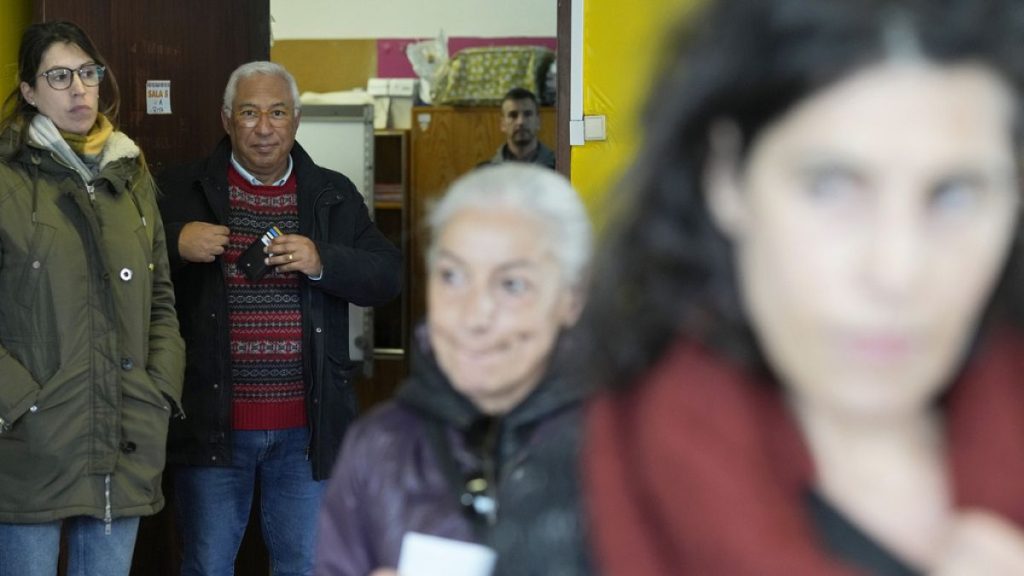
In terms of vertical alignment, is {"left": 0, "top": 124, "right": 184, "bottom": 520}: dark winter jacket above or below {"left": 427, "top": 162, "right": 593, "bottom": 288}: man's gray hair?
below

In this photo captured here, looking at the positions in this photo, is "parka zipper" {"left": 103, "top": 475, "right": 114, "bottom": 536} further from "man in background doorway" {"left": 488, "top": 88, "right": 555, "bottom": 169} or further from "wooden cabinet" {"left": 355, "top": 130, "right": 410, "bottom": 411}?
"wooden cabinet" {"left": 355, "top": 130, "right": 410, "bottom": 411}

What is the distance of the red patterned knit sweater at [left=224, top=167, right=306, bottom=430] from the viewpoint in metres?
3.33

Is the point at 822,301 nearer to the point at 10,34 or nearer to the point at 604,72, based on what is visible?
the point at 604,72

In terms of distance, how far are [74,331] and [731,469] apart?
244cm

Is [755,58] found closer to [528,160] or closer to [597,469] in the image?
[597,469]

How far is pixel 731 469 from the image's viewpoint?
0.75m

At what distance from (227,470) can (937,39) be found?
290 centimetres

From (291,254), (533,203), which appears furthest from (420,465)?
(291,254)

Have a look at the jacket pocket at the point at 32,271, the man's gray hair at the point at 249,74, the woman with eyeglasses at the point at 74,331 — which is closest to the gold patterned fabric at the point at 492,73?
the man's gray hair at the point at 249,74

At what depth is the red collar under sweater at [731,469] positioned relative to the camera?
2.42ft

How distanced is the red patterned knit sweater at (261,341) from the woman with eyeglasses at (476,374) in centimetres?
210

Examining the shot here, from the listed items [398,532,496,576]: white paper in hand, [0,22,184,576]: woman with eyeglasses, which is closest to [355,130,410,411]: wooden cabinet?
[0,22,184,576]: woman with eyeglasses

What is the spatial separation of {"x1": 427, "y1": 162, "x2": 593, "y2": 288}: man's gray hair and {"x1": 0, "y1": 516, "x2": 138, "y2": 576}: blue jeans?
2.06 m

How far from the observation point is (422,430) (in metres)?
1.27
